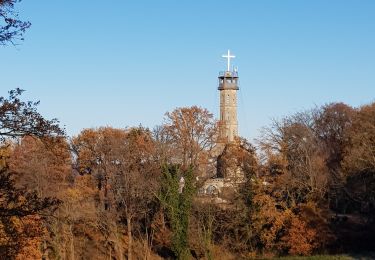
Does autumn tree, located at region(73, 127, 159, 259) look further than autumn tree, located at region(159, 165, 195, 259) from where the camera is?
Yes

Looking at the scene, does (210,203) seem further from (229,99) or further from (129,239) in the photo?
(229,99)

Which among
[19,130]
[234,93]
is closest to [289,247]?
[19,130]

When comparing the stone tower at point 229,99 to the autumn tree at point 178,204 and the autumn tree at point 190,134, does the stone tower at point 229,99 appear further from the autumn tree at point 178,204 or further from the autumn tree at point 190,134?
the autumn tree at point 178,204

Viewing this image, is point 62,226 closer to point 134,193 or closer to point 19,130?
point 134,193

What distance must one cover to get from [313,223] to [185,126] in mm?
13862

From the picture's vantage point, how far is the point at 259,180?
34625 millimetres

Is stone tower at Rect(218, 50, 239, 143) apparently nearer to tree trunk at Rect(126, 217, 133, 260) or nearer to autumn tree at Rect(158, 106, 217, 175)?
autumn tree at Rect(158, 106, 217, 175)

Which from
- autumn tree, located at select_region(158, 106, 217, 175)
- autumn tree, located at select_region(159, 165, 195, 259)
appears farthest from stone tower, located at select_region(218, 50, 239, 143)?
autumn tree, located at select_region(159, 165, 195, 259)

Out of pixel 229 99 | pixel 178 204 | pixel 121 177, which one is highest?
pixel 229 99

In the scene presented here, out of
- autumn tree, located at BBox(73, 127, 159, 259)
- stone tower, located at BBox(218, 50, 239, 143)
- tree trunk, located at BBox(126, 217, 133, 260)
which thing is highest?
stone tower, located at BBox(218, 50, 239, 143)

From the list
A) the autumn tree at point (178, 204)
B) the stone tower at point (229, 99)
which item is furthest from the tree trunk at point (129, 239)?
the stone tower at point (229, 99)

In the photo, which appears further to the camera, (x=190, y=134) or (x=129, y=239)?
(x=190, y=134)

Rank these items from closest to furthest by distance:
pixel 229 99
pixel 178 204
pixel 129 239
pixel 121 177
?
1. pixel 129 239
2. pixel 178 204
3. pixel 121 177
4. pixel 229 99

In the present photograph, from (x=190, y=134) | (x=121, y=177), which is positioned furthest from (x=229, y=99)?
A: (x=121, y=177)
